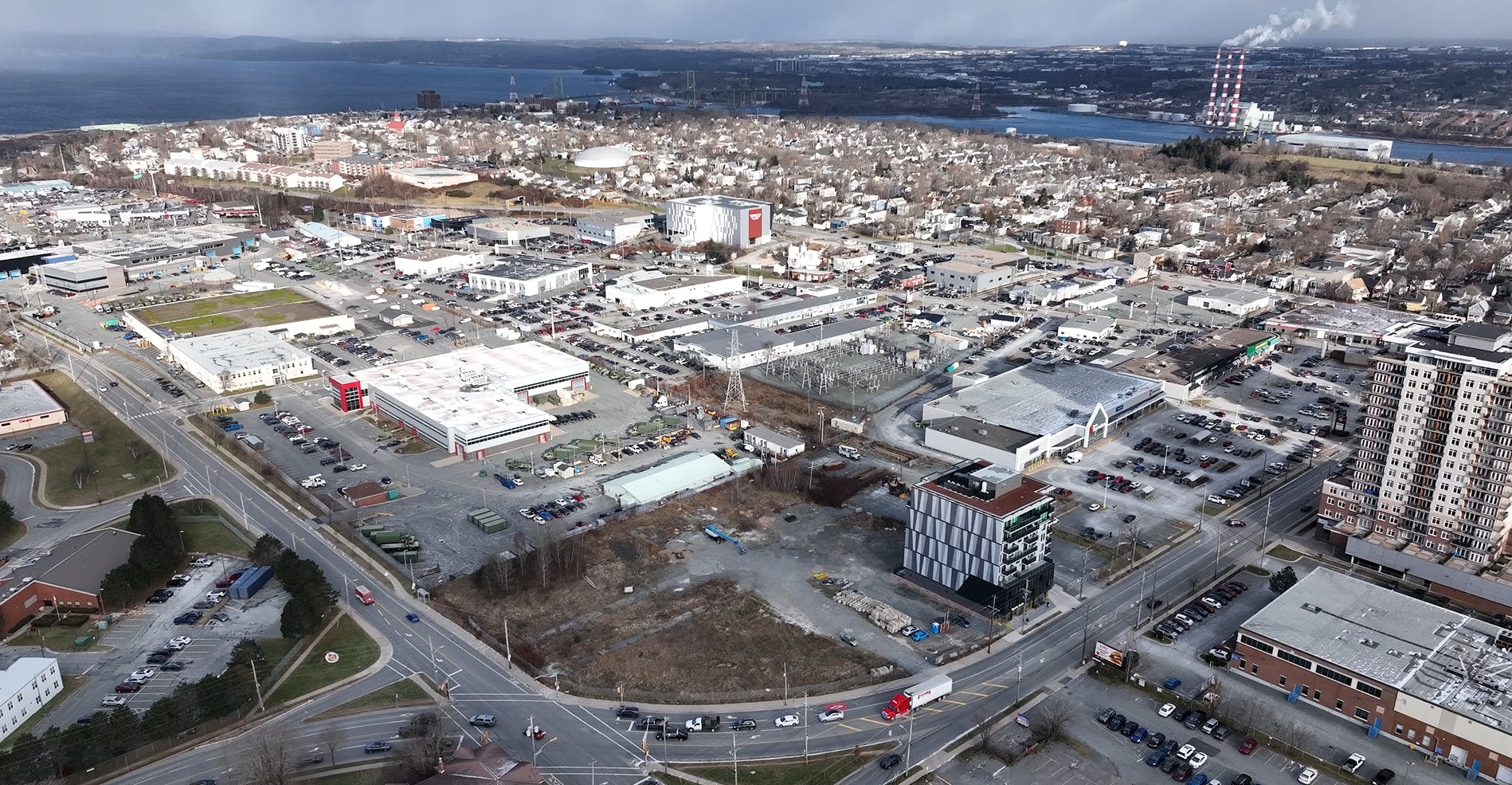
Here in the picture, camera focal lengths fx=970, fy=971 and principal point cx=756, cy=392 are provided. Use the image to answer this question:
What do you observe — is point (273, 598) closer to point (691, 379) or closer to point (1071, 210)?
point (691, 379)

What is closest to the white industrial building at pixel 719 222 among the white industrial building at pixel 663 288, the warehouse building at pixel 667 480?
the white industrial building at pixel 663 288

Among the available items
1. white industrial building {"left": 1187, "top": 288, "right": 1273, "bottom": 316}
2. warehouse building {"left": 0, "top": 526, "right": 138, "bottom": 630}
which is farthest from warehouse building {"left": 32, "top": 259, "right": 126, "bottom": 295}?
white industrial building {"left": 1187, "top": 288, "right": 1273, "bottom": 316}

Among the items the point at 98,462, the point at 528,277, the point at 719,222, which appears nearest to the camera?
the point at 98,462

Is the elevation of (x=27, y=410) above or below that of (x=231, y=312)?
above

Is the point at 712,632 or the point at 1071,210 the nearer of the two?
the point at 712,632

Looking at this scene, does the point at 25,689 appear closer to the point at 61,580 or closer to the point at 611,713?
the point at 61,580

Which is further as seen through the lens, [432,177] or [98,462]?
[432,177]

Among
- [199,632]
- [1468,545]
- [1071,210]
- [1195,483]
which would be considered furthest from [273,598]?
[1071,210]

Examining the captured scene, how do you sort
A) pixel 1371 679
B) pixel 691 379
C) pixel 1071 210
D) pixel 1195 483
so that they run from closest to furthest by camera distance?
pixel 1371 679 < pixel 1195 483 < pixel 691 379 < pixel 1071 210

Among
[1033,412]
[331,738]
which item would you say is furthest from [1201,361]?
[331,738]
